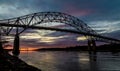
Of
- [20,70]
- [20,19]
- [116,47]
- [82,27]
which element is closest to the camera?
[20,70]

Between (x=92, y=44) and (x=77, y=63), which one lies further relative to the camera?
(x=92, y=44)

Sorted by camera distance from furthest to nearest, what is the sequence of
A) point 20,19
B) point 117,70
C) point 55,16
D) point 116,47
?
1. point 116,47
2. point 55,16
3. point 20,19
4. point 117,70

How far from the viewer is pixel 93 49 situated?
12719 cm

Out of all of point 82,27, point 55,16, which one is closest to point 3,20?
point 55,16

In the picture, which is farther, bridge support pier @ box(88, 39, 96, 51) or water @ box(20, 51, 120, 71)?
bridge support pier @ box(88, 39, 96, 51)

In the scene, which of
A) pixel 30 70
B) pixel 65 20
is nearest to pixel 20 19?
pixel 65 20

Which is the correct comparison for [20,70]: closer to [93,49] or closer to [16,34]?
[16,34]

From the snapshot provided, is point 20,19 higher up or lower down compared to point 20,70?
higher up

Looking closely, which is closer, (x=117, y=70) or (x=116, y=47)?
(x=117, y=70)

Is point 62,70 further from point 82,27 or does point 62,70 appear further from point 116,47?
point 116,47

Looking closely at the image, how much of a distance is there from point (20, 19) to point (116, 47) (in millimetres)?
77030

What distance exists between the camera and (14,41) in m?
82.9

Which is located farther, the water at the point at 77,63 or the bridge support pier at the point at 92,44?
the bridge support pier at the point at 92,44

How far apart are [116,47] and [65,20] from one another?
5592cm
